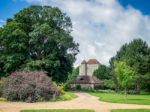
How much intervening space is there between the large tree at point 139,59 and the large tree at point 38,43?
635 inches

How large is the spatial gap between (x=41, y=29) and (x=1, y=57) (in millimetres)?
8233

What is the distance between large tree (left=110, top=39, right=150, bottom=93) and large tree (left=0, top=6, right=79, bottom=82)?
1614 centimetres

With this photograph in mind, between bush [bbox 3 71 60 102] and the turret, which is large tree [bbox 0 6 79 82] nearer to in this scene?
bush [bbox 3 71 60 102]

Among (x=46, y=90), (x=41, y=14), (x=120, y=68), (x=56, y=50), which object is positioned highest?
(x=41, y=14)

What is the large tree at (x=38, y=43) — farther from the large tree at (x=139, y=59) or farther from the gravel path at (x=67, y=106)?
the gravel path at (x=67, y=106)

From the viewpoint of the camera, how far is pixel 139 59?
71.2 m

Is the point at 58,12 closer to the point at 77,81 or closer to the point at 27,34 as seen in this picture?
the point at 27,34

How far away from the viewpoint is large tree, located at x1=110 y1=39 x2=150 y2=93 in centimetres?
6894

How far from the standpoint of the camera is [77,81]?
298ft

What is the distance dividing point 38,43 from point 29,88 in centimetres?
2211

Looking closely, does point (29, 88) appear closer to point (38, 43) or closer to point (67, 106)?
point (67, 106)

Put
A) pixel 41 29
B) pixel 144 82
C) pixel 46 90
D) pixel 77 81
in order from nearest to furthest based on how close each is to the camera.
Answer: pixel 46 90 < pixel 41 29 < pixel 144 82 < pixel 77 81

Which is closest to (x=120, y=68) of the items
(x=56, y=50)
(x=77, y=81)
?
(x=56, y=50)

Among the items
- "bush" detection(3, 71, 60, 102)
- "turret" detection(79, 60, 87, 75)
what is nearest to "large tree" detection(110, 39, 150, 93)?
"bush" detection(3, 71, 60, 102)
